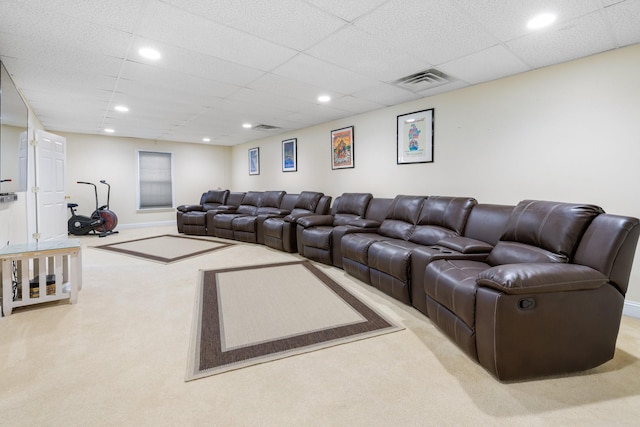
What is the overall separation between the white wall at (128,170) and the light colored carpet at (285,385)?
229 inches

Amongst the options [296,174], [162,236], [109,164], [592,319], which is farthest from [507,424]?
[109,164]

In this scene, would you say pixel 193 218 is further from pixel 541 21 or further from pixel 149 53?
pixel 541 21

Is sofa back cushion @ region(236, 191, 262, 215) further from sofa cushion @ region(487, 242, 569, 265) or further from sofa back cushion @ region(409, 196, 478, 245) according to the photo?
sofa cushion @ region(487, 242, 569, 265)

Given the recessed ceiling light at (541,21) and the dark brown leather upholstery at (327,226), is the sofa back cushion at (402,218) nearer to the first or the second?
the dark brown leather upholstery at (327,226)

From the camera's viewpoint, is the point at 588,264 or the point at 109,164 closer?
the point at 588,264

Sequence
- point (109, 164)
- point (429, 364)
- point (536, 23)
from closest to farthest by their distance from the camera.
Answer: point (429, 364) < point (536, 23) < point (109, 164)

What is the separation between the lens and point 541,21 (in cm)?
212

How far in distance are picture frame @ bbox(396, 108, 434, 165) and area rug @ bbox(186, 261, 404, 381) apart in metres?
2.07

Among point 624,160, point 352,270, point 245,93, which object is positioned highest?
point 245,93

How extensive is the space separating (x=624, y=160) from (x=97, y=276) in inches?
217

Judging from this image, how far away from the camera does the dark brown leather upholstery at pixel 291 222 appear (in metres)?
4.88

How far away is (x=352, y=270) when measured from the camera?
11.5ft

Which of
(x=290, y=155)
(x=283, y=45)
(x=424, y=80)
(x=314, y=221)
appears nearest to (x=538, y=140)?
(x=424, y=80)

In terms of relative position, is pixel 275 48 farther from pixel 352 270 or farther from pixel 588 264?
pixel 588 264
